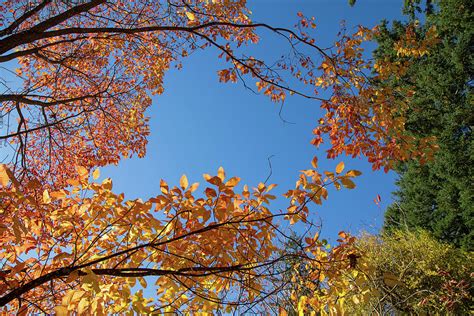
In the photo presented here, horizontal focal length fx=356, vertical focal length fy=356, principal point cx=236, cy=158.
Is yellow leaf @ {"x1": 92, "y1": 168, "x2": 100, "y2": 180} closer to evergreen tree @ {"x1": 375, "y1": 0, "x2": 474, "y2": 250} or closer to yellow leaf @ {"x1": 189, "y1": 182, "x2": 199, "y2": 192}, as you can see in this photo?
yellow leaf @ {"x1": 189, "y1": 182, "x2": 199, "y2": 192}

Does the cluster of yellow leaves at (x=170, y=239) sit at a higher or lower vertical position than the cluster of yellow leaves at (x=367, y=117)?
lower

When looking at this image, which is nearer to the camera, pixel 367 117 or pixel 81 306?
pixel 81 306

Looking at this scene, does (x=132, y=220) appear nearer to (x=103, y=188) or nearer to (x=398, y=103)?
(x=103, y=188)

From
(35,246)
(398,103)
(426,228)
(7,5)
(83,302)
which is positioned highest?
(7,5)

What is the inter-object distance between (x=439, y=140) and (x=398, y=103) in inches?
379

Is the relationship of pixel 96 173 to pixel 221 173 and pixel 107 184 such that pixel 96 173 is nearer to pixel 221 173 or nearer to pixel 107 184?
pixel 107 184

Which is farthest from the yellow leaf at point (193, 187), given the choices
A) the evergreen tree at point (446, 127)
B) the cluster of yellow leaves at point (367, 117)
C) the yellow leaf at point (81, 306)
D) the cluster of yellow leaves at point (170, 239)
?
the evergreen tree at point (446, 127)

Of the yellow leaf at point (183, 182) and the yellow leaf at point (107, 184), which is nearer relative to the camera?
the yellow leaf at point (183, 182)

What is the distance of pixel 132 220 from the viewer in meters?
1.89

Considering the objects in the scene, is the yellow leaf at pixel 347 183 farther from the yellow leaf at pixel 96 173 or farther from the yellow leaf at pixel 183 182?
the yellow leaf at pixel 96 173

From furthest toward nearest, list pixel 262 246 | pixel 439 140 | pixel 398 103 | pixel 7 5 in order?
pixel 439 140
pixel 7 5
pixel 398 103
pixel 262 246

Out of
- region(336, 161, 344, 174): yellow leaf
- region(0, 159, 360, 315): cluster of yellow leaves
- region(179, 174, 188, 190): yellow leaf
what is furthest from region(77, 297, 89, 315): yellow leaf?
region(336, 161, 344, 174): yellow leaf

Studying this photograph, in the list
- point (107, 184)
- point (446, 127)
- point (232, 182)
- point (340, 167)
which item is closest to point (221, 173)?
point (232, 182)

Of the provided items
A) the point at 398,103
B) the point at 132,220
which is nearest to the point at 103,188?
the point at 132,220
